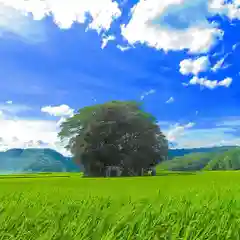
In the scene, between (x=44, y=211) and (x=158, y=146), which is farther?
(x=158, y=146)

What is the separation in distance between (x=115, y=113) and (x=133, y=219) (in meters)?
61.4

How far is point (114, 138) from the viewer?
64812 mm

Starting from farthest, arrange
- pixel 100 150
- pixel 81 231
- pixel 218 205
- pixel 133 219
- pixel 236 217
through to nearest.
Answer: pixel 100 150 < pixel 218 205 < pixel 236 217 < pixel 133 219 < pixel 81 231

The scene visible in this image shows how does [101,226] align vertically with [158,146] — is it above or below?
below

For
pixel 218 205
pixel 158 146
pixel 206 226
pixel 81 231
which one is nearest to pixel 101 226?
pixel 81 231

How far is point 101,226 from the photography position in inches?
177

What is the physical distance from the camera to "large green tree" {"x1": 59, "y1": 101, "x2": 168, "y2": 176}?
207 feet

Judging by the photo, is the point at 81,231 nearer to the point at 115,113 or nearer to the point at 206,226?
the point at 206,226

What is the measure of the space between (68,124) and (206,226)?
6448 cm

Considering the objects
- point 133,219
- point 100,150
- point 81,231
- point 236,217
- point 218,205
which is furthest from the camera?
point 100,150

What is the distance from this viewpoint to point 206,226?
4996 millimetres

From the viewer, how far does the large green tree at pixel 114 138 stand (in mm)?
63219

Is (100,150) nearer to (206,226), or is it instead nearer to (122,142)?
(122,142)

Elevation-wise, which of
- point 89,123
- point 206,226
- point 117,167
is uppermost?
point 89,123
